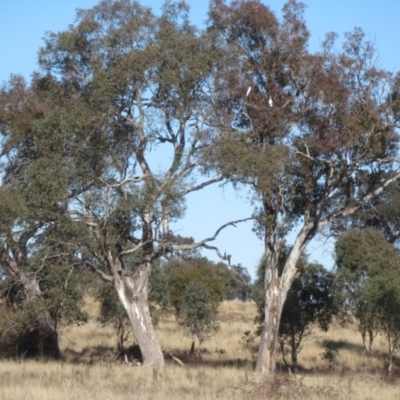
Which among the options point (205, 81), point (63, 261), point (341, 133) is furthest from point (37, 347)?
point (341, 133)

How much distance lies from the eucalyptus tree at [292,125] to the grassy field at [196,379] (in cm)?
441

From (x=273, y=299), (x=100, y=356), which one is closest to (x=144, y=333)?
(x=273, y=299)

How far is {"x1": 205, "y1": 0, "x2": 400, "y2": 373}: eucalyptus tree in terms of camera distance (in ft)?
87.7

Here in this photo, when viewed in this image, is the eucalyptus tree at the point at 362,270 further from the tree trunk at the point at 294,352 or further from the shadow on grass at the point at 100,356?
the shadow on grass at the point at 100,356

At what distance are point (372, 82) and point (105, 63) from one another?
8.96 metres

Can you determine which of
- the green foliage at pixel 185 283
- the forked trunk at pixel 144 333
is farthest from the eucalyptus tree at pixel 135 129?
the green foliage at pixel 185 283

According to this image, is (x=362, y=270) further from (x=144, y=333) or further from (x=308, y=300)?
(x=144, y=333)

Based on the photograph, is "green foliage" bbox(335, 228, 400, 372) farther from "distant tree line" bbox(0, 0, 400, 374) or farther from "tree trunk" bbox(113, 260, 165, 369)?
"tree trunk" bbox(113, 260, 165, 369)

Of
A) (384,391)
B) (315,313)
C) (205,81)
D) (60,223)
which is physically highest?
(205,81)

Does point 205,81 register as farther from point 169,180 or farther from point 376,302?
point 376,302

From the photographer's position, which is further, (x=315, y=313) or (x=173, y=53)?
(x=315, y=313)

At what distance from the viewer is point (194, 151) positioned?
27094 millimetres

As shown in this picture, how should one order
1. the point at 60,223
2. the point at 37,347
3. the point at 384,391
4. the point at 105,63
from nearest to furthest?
the point at 384,391 → the point at 60,223 → the point at 105,63 → the point at 37,347

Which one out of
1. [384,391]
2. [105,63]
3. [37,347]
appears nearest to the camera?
[384,391]
